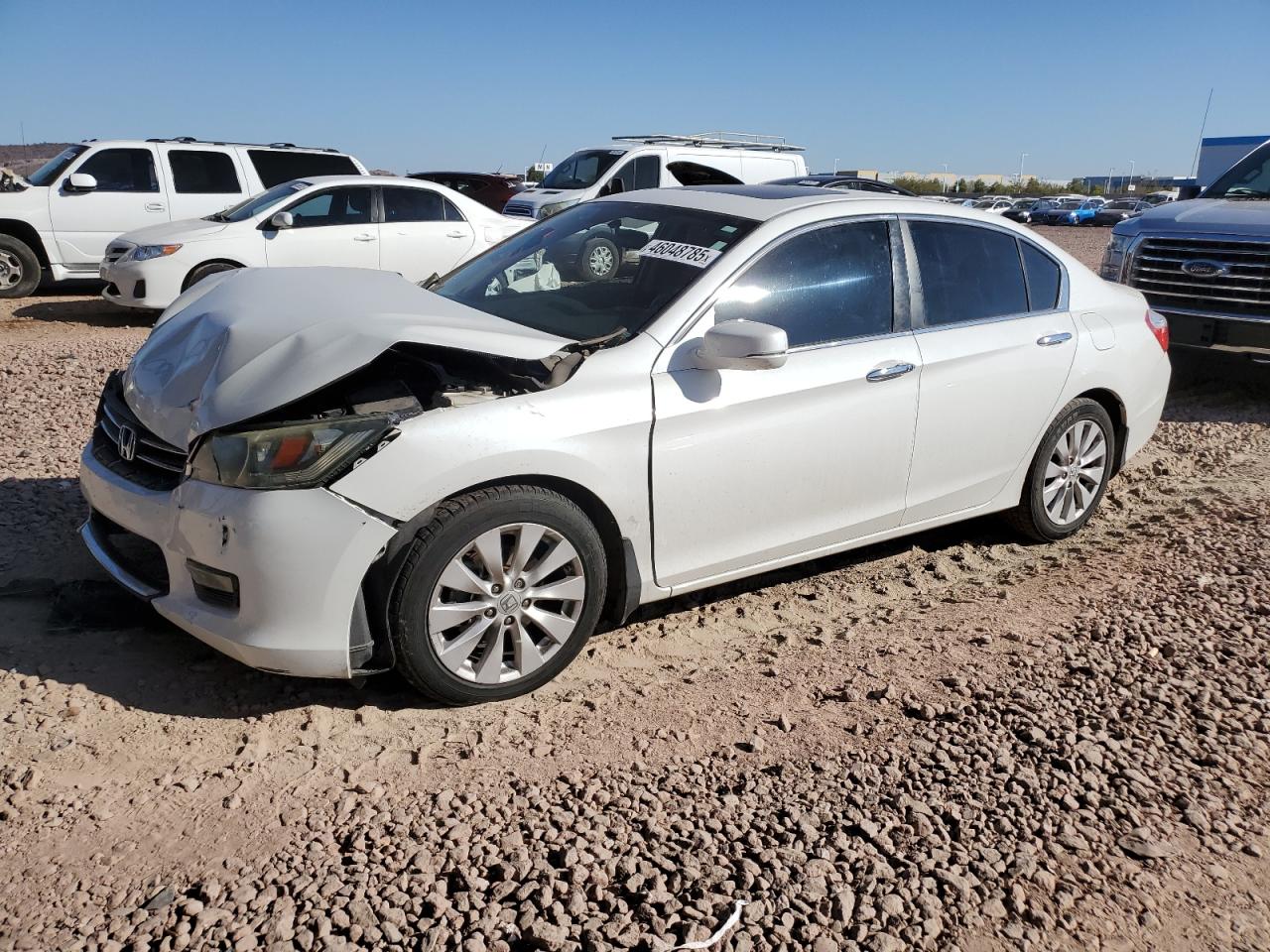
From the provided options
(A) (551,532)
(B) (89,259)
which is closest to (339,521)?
(A) (551,532)

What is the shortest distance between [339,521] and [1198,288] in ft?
25.6

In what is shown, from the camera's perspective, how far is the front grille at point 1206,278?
8141 millimetres

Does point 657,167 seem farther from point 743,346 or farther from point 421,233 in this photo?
point 743,346

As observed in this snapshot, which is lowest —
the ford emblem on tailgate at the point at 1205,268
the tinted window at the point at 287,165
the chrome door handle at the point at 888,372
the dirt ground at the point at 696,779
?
the dirt ground at the point at 696,779

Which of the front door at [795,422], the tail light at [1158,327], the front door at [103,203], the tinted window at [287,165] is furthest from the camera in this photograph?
the tinted window at [287,165]

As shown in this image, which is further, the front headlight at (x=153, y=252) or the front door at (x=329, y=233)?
the front door at (x=329, y=233)

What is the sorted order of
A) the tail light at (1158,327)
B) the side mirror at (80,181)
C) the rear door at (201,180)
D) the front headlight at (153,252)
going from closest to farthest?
the tail light at (1158,327)
the front headlight at (153,252)
the side mirror at (80,181)
the rear door at (201,180)

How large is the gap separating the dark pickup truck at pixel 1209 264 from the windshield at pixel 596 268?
582 cm

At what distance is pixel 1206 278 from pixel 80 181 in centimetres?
1173

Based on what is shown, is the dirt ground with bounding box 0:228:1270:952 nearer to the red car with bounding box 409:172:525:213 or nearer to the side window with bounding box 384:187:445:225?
the side window with bounding box 384:187:445:225

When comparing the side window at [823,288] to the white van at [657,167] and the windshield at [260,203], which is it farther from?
the white van at [657,167]

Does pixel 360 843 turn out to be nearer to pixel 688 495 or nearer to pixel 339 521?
pixel 339 521

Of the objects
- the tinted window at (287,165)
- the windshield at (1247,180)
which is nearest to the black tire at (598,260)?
the windshield at (1247,180)

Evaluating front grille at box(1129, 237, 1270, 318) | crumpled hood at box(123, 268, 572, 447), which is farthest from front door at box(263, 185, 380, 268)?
front grille at box(1129, 237, 1270, 318)
